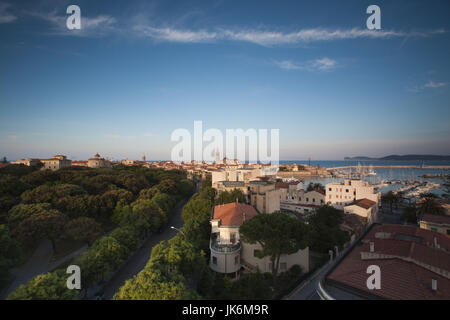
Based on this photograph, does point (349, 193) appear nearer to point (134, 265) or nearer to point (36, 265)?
point (134, 265)

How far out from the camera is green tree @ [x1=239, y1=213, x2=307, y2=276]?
17016 mm

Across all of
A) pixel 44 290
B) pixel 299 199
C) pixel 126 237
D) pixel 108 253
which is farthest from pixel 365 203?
pixel 44 290

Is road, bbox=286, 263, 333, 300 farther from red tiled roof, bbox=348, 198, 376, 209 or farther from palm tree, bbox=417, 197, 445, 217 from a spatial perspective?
palm tree, bbox=417, 197, 445, 217

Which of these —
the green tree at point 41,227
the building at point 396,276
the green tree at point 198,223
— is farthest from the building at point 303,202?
the green tree at point 41,227

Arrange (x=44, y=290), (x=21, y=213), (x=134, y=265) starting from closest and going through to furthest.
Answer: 1. (x=44, y=290)
2. (x=134, y=265)
3. (x=21, y=213)

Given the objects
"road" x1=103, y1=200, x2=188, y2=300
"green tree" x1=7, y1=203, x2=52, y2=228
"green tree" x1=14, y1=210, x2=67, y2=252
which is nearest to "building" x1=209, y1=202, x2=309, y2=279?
"road" x1=103, y1=200, x2=188, y2=300

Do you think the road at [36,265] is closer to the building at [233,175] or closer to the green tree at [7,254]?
the green tree at [7,254]

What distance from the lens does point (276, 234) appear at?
17156mm

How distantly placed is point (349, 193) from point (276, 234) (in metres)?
30.6

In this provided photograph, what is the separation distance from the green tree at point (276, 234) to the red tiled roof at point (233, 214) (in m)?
4.17
